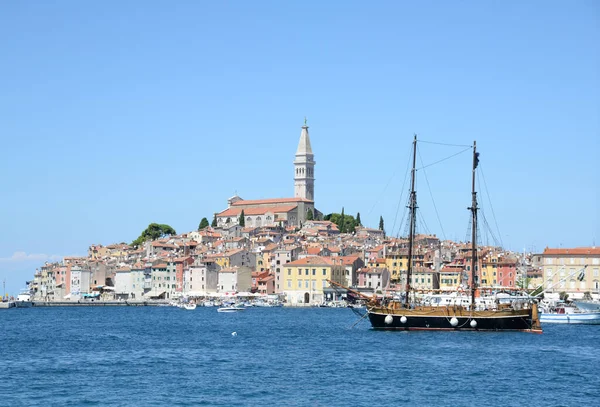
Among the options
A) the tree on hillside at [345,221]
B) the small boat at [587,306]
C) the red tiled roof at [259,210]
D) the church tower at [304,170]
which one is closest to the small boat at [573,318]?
the small boat at [587,306]

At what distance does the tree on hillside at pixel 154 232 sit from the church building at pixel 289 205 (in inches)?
308

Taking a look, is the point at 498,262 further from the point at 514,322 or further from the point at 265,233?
the point at 514,322

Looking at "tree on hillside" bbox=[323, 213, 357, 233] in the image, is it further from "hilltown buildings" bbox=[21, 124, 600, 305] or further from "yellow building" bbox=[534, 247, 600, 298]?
"yellow building" bbox=[534, 247, 600, 298]

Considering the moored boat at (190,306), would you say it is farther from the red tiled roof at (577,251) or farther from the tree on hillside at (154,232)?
the tree on hillside at (154,232)

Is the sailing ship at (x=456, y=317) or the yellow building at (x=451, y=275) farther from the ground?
the yellow building at (x=451, y=275)

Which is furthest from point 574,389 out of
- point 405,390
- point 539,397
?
point 405,390

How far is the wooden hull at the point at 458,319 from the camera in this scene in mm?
51031

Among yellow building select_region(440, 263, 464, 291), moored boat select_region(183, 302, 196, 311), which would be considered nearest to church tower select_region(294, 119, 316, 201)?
yellow building select_region(440, 263, 464, 291)

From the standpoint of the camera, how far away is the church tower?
168625 millimetres

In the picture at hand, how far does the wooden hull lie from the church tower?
116892 millimetres

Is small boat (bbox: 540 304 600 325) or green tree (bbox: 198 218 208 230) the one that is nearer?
small boat (bbox: 540 304 600 325)

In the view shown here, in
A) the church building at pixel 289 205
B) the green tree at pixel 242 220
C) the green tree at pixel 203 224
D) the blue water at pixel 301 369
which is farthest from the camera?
the green tree at pixel 203 224

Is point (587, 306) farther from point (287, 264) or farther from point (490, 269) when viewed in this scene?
point (287, 264)

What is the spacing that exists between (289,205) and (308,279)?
47.8 m
